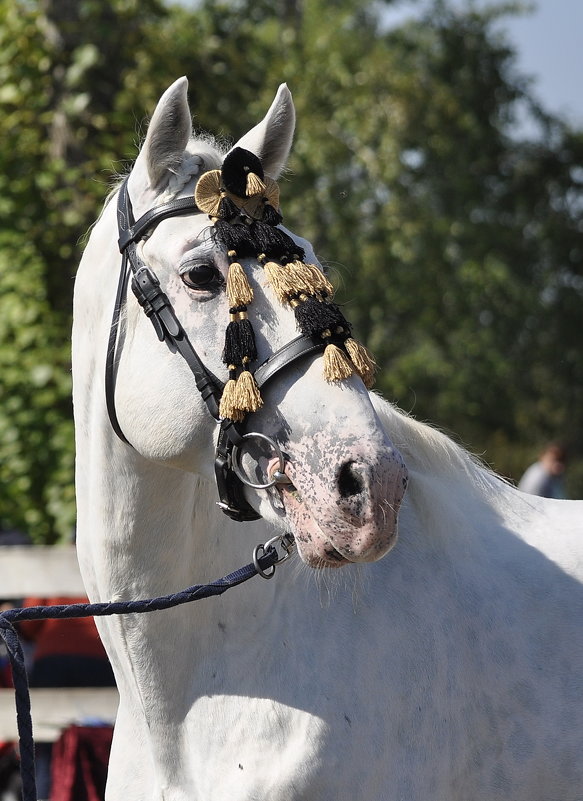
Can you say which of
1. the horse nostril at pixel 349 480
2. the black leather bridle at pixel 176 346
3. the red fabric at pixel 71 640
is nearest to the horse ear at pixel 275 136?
the black leather bridle at pixel 176 346

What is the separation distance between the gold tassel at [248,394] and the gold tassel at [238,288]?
0.17m

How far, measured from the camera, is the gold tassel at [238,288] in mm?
2156

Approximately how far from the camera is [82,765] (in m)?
3.88

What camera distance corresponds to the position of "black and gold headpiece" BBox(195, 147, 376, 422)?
2.11m

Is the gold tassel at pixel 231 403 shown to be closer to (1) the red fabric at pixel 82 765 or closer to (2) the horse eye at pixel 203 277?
(2) the horse eye at pixel 203 277

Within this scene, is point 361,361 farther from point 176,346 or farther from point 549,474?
point 549,474

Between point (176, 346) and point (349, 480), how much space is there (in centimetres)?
54

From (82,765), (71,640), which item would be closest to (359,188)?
(71,640)

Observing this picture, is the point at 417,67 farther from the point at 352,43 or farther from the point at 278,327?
the point at 278,327

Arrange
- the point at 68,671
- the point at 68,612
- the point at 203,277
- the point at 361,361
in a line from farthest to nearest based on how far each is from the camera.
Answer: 1. the point at 68,671
2. the point at 68,612
3. the point at 203,277
4. the point at 361,361

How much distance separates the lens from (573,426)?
947 inches

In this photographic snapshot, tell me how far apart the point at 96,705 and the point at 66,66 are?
379cm

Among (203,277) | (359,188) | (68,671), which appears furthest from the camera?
(359,188)

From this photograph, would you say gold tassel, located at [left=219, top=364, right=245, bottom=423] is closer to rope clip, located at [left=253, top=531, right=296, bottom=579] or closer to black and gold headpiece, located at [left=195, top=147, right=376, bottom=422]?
black and gold headpiece, located at [left=195, top=147, right=376, bottom=422]
